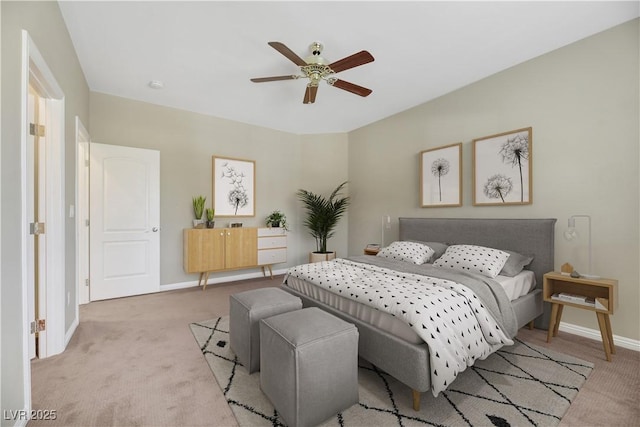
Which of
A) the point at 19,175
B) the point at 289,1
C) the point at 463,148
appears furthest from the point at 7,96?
the point at 463,148

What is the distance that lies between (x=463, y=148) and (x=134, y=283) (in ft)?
15.6

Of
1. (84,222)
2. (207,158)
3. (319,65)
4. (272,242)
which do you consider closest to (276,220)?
(272,242)

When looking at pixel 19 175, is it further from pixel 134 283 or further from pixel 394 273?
pixel 134 283

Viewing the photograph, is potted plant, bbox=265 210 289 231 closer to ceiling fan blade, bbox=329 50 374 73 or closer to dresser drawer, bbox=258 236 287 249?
dresser drawer, bbox=258 236 287 249

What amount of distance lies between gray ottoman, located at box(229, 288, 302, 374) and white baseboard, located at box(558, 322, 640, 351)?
105 inches

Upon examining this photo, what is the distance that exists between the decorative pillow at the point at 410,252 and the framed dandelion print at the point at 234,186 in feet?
8.65

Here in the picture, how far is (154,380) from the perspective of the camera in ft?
6.48

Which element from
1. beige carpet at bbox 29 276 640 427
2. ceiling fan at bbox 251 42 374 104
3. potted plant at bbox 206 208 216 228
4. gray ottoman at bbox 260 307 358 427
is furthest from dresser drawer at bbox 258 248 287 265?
gray ottoman at bbox 260 307 358 427

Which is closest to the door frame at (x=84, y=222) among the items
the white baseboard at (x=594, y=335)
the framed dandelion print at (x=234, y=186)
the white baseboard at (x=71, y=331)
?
the white baseboard at (x=71, y=331)

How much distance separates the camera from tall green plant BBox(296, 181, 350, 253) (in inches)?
206

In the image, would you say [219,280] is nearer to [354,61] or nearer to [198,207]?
[198,207]

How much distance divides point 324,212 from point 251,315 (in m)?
3.34

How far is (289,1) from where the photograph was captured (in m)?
2.20

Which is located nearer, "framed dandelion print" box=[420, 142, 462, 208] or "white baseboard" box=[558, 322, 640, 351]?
"white baseboard" box=[558, 322, 640, 351]
